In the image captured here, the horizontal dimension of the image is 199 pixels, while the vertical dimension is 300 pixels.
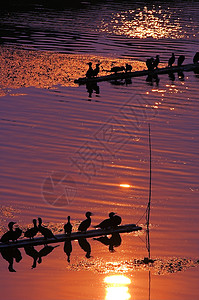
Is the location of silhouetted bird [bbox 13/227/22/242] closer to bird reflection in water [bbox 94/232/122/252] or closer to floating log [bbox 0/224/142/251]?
floating log [bbox 0/224/142/251]

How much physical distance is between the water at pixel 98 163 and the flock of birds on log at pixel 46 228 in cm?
52

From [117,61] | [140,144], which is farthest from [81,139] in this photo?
[117,61]

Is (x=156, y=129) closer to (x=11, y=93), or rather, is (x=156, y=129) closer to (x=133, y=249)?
(x=11, y=93)

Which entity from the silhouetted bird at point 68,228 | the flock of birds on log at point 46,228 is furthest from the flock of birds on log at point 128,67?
the silhouetted bird at point 68,228

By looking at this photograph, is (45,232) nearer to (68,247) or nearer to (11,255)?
(68,247)

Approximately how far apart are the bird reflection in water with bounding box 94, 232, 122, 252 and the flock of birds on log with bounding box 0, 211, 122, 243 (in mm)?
287

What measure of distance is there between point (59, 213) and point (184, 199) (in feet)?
13.8

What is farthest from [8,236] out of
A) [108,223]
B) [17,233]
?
[108,223]

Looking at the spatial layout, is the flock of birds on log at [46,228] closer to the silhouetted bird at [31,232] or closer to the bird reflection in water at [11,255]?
the silhouetted bird at [31,232]

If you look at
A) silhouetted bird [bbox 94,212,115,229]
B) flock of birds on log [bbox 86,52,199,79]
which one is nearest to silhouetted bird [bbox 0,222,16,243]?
silhouetted bird [bbox 94,212,115,229]

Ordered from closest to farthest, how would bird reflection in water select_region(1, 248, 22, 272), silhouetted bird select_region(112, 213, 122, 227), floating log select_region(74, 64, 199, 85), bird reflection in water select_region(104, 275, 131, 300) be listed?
bird reflection in water select_region(104, 275, 131, 300)
bird reflection in water select_region(1, 248, 22, 272)
silhouetted bird select_region(112, 213, 122, 227)
floating log select_region(74, 64, 199, 85)

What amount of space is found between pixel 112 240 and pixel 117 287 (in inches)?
123

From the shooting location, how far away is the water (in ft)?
60.1

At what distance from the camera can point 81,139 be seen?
2973 centimetres
